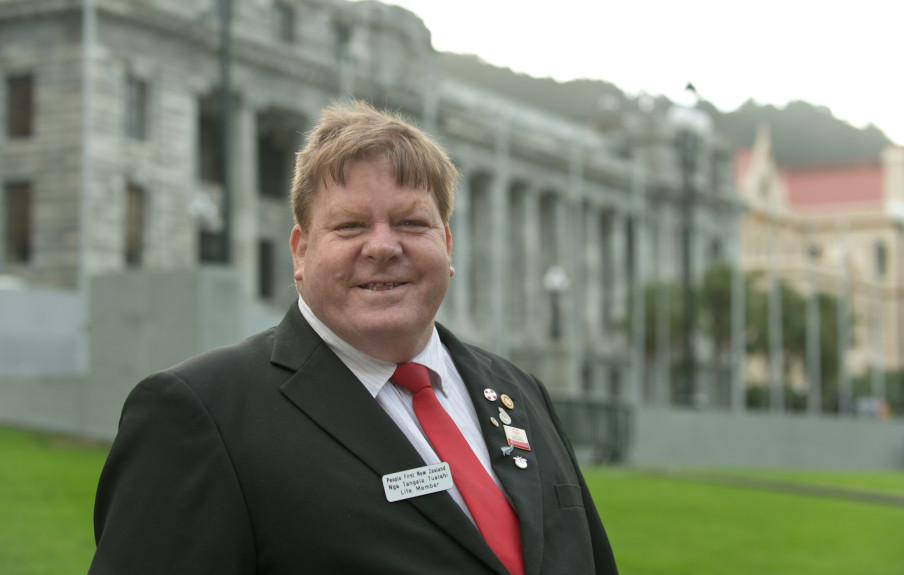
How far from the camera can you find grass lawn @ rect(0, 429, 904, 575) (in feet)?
29.9

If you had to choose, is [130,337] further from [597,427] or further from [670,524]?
[597,427]

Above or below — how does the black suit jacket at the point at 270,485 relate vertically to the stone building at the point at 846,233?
below

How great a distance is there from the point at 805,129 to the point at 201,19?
13932 centimetres

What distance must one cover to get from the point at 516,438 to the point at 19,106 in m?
34.7

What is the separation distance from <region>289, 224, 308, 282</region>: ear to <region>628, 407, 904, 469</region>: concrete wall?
24840mm

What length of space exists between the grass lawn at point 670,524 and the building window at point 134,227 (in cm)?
1863

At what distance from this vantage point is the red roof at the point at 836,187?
108m

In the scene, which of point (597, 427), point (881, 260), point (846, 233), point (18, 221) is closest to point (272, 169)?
point (18, 221)

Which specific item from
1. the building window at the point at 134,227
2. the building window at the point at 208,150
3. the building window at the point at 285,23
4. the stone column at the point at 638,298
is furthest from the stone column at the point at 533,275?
the building window at the point at 134,227

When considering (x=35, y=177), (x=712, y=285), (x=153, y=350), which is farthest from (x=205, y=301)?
(x=712, y=285)

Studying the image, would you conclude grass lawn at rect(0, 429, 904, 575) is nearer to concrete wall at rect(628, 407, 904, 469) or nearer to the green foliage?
concrete wall at rect(628, 407, 904, 469)

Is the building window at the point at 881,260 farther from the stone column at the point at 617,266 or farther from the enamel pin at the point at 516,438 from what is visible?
the enamel pin at the point at 516,438

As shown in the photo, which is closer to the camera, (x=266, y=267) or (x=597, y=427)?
(x=597, y=427)

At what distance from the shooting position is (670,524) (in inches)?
483
